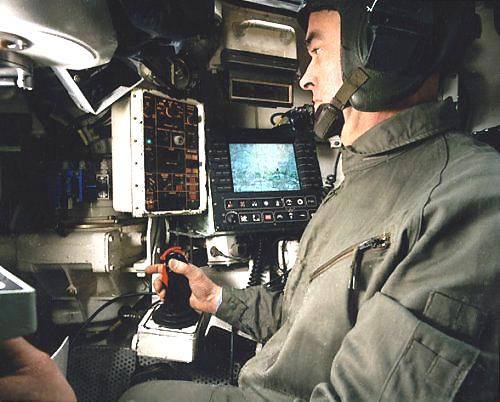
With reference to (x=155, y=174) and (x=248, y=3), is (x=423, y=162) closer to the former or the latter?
(x=155, y=174)

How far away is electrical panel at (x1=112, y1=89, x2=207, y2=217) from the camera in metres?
1.35

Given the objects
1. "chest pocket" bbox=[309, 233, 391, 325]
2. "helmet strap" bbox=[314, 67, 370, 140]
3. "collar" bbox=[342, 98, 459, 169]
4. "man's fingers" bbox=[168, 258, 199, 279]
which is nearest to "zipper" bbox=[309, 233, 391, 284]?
"chest pocket" bbox=[309, 233, 391, 325]

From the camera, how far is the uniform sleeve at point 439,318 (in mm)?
631

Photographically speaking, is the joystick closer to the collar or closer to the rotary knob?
the rotary knob

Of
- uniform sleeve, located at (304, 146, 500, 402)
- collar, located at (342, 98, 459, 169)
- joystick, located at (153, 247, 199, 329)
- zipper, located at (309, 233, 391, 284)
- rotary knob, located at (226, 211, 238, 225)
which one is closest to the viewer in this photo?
uniform sleeve, located at (304, 146, 500, 402)

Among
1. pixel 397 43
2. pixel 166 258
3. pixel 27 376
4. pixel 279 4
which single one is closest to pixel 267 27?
pixel 279 4

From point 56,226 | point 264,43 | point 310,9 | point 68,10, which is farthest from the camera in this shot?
point 264,43

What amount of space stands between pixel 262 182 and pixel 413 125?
77 centimetres

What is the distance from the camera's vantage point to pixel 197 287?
4.39 ft

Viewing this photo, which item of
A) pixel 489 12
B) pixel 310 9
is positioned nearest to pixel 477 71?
pixel 489 12

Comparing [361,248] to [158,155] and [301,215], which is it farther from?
[158,155]

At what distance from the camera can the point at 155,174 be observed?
Result: 54.8 inches

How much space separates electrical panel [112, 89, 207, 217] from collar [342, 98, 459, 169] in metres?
0.77

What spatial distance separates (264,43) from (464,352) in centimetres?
136
